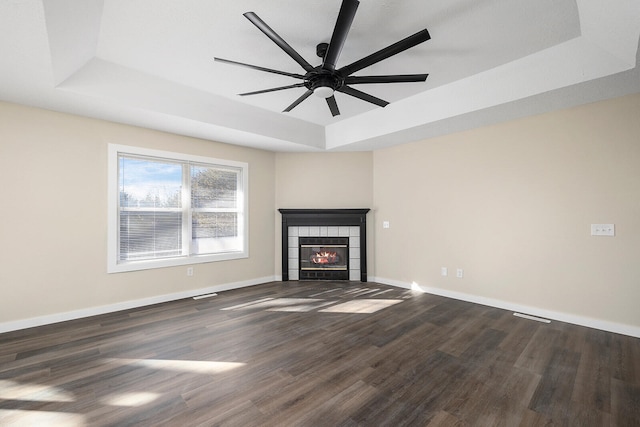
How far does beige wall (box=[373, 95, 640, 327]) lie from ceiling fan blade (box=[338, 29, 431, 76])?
2.52m

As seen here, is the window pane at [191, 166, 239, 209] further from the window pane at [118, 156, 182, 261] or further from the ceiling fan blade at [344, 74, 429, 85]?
the ceiling fan blade at [344, 74, 429, 85]

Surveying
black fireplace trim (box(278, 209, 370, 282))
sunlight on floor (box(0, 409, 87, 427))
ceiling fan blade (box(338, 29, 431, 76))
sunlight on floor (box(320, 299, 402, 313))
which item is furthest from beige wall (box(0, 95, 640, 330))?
ceiling fan blade (box(338, 29, 431, 76))

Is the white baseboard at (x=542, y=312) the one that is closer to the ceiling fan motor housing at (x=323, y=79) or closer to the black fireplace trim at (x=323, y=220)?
the black fireplace trim at (x=323, y=220)

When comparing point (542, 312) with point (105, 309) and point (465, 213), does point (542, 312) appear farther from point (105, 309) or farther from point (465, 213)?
point (105, 309)

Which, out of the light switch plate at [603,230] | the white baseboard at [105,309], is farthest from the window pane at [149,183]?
the light switch plate at [603,230]

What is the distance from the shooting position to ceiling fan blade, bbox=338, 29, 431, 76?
1.87 metres

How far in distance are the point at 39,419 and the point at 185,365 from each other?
2.82 ft

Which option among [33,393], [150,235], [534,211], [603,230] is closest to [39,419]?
[33,393]

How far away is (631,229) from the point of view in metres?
2.92

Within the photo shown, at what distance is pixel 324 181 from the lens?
542cm

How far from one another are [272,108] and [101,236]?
2.83 m

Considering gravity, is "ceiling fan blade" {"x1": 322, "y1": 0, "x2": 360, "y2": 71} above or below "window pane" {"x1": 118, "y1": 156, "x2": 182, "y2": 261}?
above

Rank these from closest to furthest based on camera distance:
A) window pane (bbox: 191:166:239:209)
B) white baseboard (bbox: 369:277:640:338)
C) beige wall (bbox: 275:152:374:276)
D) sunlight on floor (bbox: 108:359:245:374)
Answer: sunlight on floor (bbox: 108:359:245:374), white baseboard (bbox: 369:277:640:338), window pane (bbox: 191:166:239:209), beige wall (bbox: 275:152:374:276)

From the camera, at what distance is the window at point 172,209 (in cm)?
376
